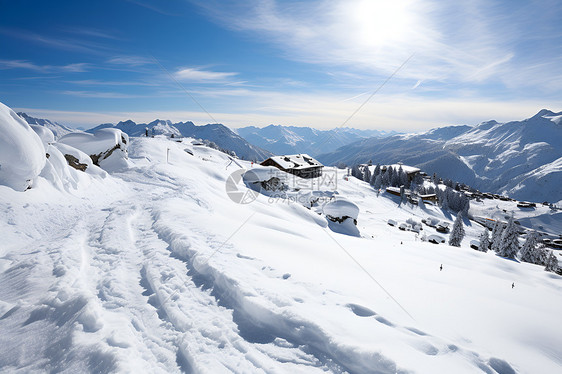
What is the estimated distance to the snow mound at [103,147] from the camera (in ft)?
74.7

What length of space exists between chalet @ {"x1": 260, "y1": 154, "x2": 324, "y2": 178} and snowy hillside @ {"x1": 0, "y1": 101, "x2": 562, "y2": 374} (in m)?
49.7

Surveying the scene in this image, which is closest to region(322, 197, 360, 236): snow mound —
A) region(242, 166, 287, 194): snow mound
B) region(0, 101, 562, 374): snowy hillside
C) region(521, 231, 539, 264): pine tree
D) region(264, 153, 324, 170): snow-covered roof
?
region(242, 166, 287, 194): snow mound

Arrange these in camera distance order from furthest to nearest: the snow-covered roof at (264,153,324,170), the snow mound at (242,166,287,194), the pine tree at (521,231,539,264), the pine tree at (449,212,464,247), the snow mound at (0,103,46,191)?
1. the snow-covered roof at (264,153,324,170)
2. the pine tree at (449,212,464,247)
3. the pine tree at (521,231,539,264)
4. the snow mound at (242,166,287,194)
5. the snow mound at (0,103,46,191)

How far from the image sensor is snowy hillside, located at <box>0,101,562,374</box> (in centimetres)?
425

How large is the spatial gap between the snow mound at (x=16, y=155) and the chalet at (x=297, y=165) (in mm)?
51144

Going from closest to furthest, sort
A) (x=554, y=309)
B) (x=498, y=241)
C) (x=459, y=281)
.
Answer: (x=554, y=309)
(x=459, y=281)
(x=498, y=241)

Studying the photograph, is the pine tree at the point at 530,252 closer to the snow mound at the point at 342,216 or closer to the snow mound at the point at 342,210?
the snow mound at the point at 342,210

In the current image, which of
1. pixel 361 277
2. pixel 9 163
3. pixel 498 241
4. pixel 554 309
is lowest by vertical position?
pixel 498 241

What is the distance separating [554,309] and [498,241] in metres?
48.4

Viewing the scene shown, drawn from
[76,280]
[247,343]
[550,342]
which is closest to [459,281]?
[550,342]

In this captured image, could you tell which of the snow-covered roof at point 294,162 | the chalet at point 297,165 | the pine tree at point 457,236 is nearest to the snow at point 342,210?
the pine tree at point 457,236

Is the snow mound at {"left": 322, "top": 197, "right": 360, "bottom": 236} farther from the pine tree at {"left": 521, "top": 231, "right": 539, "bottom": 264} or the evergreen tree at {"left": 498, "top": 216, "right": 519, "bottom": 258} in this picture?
the pine tree at {"left": 521, "top": 231, "right": 539, "bottom": 264}

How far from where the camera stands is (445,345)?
495cm

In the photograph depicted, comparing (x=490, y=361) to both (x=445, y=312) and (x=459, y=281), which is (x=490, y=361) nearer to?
(x=445, y=312)
